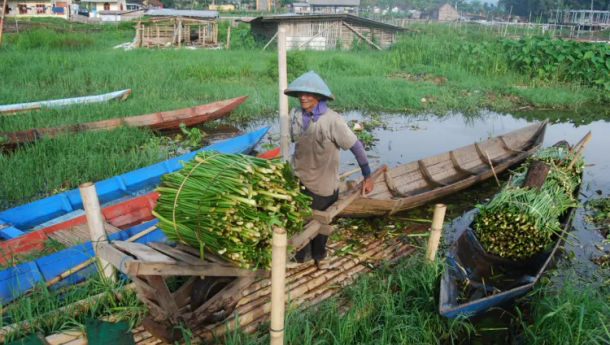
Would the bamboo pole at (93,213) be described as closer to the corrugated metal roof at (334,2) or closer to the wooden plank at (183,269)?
the wooden plank at (183,269)

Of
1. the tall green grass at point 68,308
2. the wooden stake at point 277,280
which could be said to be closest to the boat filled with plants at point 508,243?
the wooden stake at point 277,280

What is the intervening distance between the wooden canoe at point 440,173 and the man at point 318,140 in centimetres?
97

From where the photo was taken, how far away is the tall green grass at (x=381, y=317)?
9.96 ft

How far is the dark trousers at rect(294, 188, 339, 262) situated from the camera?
3756 mm

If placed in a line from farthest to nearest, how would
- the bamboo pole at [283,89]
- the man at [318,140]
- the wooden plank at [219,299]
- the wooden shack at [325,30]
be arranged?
the wooden shack at [325,30] → the bamboo pole at [283,89] → the man at [318,140] → the wooden plank at [219,299]

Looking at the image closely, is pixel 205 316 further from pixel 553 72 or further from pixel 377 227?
pixel 553 72

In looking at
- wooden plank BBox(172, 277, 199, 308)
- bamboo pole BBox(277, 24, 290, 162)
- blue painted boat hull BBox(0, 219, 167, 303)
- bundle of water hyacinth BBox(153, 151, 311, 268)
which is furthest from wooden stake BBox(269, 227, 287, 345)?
bamboo pole BBox(277, 24, 290, 162)

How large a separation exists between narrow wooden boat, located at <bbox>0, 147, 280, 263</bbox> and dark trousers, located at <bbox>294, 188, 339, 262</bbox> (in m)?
1.41

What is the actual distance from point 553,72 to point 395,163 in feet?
32.3

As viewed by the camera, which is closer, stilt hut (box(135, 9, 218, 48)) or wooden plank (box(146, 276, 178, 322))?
wooden plank (box(146, 276, 178, 322))

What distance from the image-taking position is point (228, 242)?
245 cm

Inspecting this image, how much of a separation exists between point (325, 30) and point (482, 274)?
17.6 m

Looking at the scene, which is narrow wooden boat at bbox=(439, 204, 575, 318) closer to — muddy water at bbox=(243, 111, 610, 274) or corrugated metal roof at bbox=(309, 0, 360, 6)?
muddy water at bbox=(243, 111, 610, 274)

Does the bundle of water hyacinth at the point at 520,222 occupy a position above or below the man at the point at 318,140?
below
